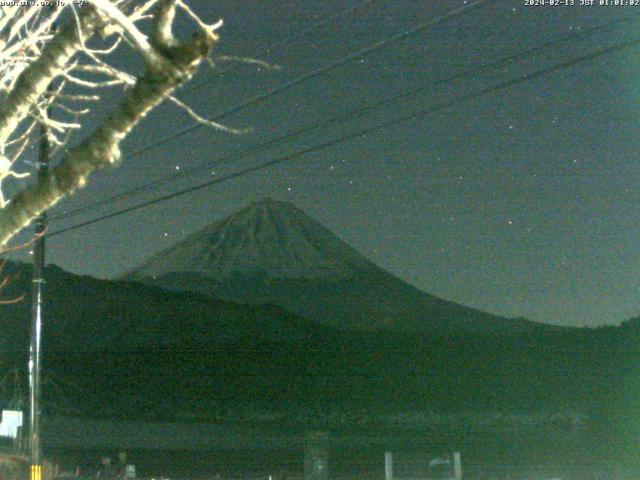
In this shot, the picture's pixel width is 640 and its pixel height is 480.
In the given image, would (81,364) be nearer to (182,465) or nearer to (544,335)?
(544,335)

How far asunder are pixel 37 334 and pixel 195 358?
300ft

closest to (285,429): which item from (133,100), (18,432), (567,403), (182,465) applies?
(567,403)

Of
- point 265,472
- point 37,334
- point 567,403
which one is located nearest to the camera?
point 37,334

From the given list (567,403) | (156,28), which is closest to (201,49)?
(156,28)

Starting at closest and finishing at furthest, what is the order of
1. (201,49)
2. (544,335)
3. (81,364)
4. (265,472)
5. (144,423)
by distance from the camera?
1. (201,49)
2. (265,472)
3. (144,423)
4. (81,364)
5. (544,335)

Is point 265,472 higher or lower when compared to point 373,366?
lower

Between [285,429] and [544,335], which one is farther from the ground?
[544,335]

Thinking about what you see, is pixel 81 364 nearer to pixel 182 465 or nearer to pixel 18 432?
pixel 182 465

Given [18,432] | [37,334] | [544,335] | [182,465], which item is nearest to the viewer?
[37,334]

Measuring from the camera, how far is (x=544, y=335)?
103 m

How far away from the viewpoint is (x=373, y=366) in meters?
105

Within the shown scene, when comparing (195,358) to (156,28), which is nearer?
(156,28)

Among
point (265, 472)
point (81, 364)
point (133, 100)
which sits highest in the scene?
point (81, 364)

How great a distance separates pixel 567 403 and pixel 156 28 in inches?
3205
